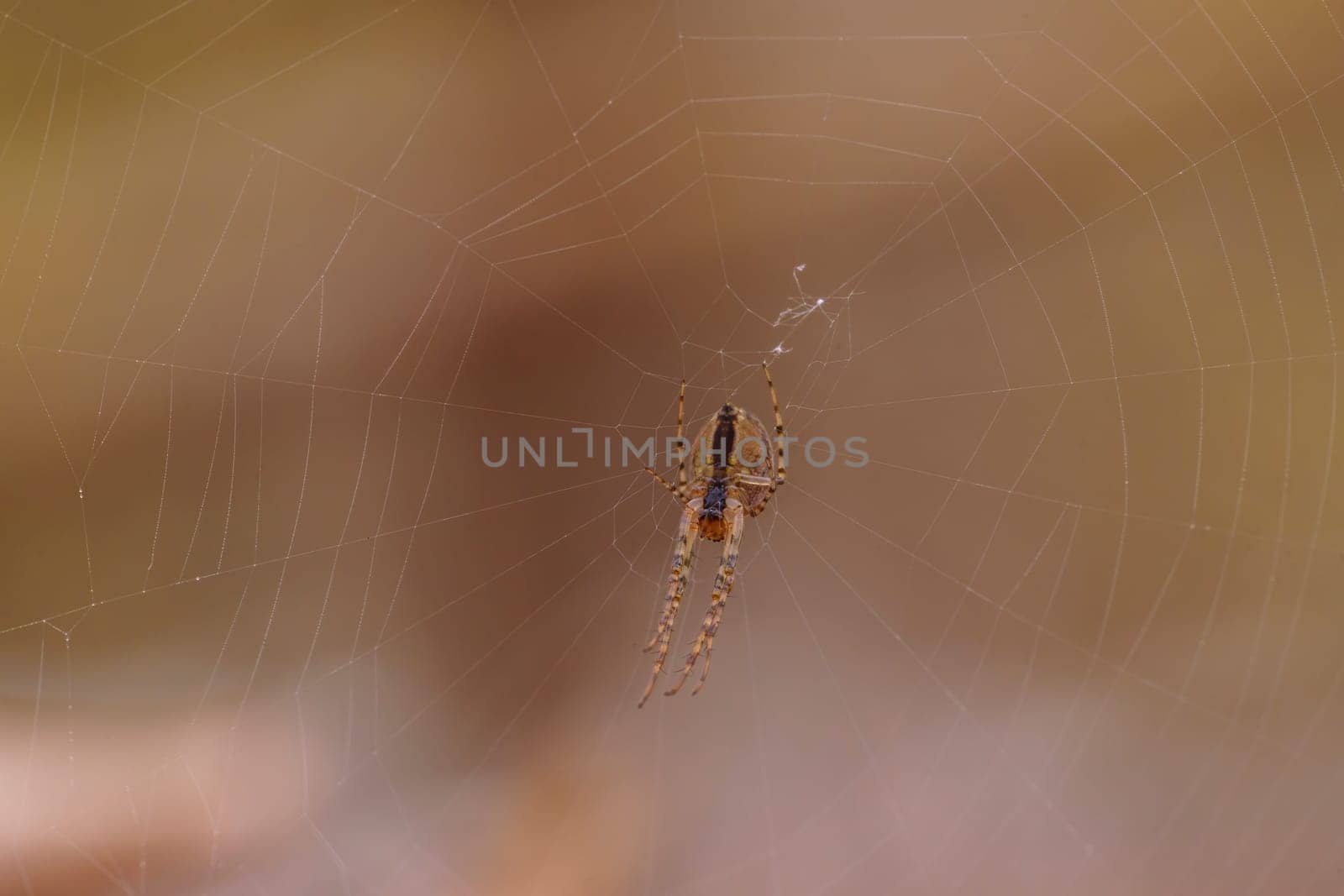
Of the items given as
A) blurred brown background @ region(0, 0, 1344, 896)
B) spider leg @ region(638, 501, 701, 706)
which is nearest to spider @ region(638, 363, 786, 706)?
spider leg @ region(638, 501, 701, 706)

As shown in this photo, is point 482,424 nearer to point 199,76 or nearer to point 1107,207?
point 199,76

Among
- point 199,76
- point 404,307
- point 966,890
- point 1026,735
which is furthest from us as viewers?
point 1026,735

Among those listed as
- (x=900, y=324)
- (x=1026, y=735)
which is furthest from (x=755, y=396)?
(x=1026, y=735)

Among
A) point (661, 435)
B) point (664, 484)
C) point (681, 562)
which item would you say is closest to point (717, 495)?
point (664, 484)

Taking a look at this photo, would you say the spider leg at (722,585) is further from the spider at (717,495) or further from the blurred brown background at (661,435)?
the blurred brown background at (661,435)

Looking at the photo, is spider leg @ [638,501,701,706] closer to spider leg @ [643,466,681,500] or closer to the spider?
the spider

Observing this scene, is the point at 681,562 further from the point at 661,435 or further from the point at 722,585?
the point at 661,435
